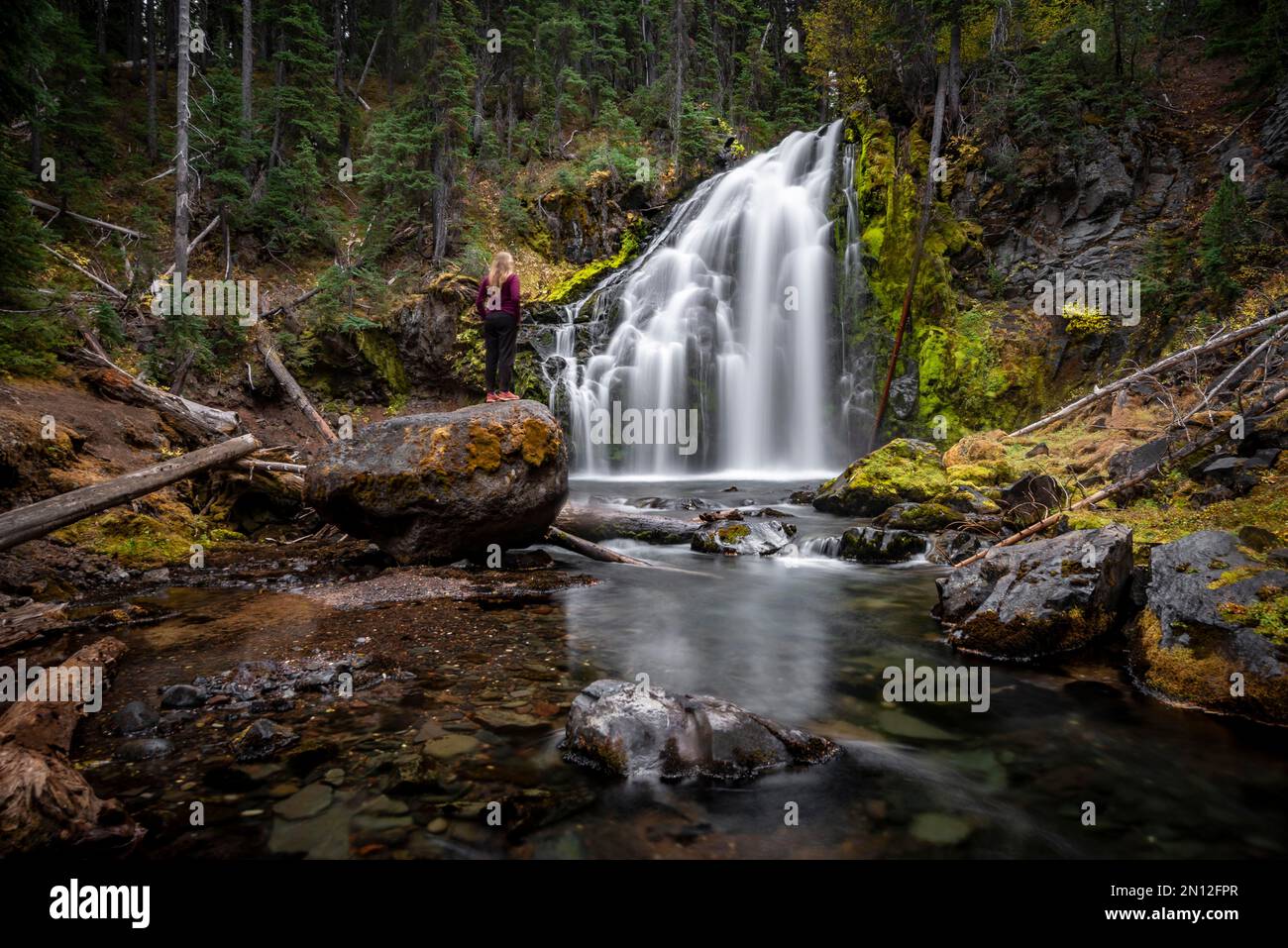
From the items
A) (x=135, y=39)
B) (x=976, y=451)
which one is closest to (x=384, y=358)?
(x=976, y=451)

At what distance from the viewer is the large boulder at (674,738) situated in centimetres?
308

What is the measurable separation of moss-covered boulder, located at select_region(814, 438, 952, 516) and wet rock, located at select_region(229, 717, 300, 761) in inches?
382

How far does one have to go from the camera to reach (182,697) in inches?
141

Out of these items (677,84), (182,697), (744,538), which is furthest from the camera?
(677,84)

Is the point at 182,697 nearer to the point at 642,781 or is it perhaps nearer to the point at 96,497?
the point at 642,781

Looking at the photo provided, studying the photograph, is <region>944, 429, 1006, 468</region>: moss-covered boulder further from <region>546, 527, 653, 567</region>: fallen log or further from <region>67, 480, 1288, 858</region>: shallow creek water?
<region>67, 480, 1288, 858</region>: shallow creek water

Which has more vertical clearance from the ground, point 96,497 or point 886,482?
point 96,497

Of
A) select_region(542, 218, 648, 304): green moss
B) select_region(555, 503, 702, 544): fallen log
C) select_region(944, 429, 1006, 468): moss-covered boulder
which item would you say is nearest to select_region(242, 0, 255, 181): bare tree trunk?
select_region(542, 218, 648, 304): green moss

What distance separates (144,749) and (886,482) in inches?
420

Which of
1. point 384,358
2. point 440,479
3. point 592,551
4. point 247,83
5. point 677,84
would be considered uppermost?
point 677,84

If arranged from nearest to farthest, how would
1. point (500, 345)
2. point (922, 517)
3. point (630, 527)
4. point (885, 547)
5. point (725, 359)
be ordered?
point (500, 345) < point (885, 547) < point (922, 517) < point (630, 527) < point (725, 359)

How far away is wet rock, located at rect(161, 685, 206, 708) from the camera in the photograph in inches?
139
